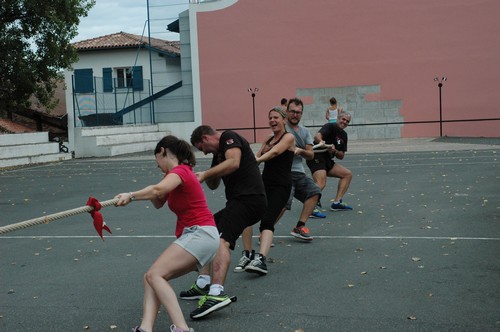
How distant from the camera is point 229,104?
35.8 meters

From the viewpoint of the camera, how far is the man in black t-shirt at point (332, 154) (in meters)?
11.3

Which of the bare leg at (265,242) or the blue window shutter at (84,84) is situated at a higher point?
the blue window shutter at (84,84)

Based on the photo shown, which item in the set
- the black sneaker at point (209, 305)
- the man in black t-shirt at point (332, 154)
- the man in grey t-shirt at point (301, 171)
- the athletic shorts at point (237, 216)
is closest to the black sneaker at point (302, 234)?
the man in grey t-shirt at point (301, 171)

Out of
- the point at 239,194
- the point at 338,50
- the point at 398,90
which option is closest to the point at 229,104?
the point at 338,50

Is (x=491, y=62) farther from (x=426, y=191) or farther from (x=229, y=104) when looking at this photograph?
(x=426, y=191)

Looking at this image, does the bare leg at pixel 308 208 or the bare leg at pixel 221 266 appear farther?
the bare leg at pixel 308 208

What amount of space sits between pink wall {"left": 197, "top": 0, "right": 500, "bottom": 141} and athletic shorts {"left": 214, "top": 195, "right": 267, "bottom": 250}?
92.7 ft

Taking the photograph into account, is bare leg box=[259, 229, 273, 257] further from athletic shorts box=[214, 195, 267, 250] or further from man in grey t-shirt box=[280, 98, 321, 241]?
man in grey t-shirt box=[280, 98, 321, 241]

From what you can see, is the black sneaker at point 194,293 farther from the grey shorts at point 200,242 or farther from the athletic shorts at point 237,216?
the grey shorts at point 200,242

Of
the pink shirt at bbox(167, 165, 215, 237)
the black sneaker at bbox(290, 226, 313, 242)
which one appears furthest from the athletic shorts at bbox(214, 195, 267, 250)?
the black sneaker at bbox(290, 226, 313, 242)

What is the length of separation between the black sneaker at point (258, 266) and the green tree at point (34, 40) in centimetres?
2226

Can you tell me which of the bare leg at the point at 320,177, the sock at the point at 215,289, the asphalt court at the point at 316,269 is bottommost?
the asphalt court at the point at 316,269

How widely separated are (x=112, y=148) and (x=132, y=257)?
70.3 feet

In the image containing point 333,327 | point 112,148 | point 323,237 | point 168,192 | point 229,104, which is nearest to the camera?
point 168,192
